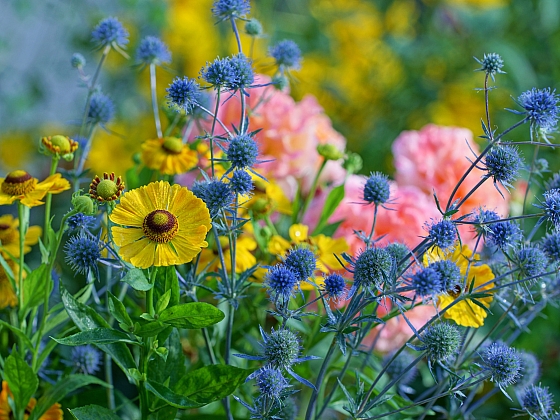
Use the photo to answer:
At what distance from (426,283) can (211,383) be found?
6.2 inches

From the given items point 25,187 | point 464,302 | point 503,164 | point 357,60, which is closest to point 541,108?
point 503,164

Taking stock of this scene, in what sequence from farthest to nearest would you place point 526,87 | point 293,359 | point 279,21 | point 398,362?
point 279,21 → point 526,87 → point 398,362 → point 293,359

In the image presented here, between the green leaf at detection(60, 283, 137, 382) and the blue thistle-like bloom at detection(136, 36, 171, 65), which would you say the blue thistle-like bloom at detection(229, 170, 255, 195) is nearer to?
the green leaf at detection(60, 283, 137, 382)

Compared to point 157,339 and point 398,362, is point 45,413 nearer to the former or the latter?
point 157,339

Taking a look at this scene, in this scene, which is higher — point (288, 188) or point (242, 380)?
point (288, 188)

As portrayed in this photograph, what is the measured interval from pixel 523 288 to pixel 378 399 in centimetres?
13

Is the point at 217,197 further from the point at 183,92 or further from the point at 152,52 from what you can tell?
the point at 152,52

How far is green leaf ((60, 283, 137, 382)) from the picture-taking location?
40 centimetres

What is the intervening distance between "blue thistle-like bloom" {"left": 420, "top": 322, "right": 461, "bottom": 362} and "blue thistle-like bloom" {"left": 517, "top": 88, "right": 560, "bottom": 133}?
140 millimetres

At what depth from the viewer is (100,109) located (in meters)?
0.57

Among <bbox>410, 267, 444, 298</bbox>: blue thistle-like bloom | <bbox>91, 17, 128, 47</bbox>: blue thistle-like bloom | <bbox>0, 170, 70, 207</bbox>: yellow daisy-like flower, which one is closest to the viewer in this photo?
<bbox>410, 267, 444, 298</bbox>: blue thistle-like bloom

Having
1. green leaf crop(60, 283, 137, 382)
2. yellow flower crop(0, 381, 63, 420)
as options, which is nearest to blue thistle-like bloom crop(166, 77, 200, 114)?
green leaf crop(60, 283, 137, 382)

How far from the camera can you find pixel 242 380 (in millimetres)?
396

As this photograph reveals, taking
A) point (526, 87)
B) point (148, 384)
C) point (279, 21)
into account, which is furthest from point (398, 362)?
point (279, 21)
